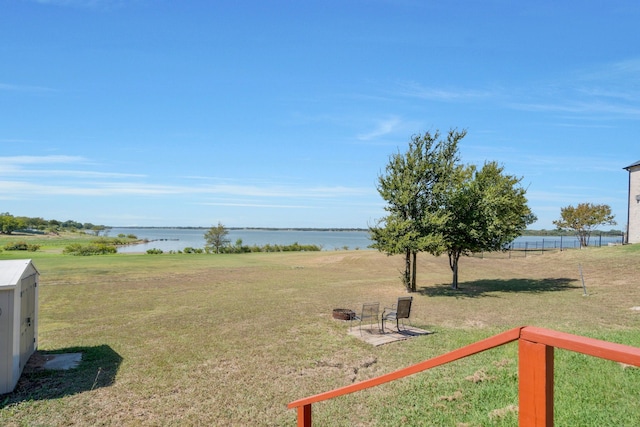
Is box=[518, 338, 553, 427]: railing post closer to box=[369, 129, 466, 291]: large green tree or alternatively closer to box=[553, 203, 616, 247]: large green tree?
box=[369, 129, 466, 291]: large green tree

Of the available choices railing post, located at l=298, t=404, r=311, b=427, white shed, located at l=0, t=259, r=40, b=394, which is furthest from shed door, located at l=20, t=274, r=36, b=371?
railing post, located at l=298, t=404, r=311, b=427

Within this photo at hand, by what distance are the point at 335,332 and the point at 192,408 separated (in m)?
5.60

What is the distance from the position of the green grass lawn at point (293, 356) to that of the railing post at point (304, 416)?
164cm

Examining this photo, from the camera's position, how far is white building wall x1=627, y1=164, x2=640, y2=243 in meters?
35.0

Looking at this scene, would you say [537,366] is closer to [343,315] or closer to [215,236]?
[343,315]

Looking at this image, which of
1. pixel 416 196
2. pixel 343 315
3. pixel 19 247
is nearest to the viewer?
pixel 343 315

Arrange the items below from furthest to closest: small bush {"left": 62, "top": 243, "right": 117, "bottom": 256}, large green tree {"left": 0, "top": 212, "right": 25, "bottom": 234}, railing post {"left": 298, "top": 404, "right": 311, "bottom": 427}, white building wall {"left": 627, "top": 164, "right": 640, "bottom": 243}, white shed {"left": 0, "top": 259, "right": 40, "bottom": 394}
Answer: large green tree {"left": 0, "top": 212, "right": 25, "bottom": 234} → small bush {"left": 62, "top": 243, "right": 117, "bottom": 256} → white building wall {"left": 627, "top": 164, "right": 640, "bottom": 243} → white shed {"left": 0, "top": 259, "right": 40, "bottom": 394} → railing post {"left": 298, "top": 404, "right": 311, "bottom": 427}

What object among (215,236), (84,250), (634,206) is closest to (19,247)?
(84,250)

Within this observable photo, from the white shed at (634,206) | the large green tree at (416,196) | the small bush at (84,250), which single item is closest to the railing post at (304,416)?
the large green tree at (416,196)

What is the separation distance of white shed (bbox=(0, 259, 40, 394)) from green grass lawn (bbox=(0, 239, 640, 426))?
1.21ft

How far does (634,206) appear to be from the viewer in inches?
1385

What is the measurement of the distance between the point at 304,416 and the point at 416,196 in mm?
17568

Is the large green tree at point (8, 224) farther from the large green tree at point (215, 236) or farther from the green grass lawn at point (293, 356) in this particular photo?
the green grass lawn at point (293, 356)

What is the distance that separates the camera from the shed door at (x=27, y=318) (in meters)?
8.32
